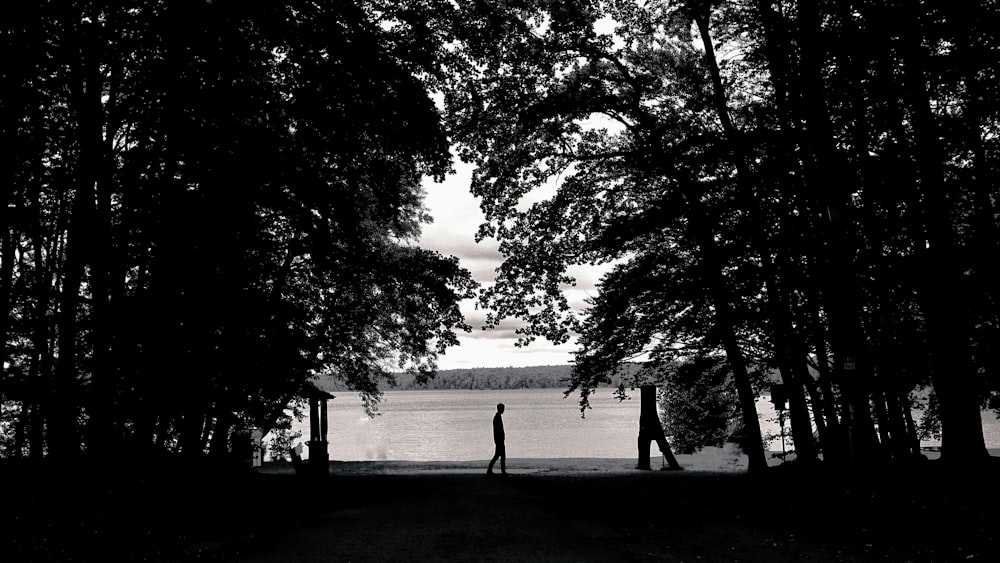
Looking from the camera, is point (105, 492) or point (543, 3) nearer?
point (105, 492)

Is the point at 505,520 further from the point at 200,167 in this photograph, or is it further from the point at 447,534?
the point at 200,167

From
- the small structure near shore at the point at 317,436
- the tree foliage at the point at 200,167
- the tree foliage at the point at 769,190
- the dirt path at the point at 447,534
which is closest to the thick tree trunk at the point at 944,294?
the tree foliage at the point at 769,190

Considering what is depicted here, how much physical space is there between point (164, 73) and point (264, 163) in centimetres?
223

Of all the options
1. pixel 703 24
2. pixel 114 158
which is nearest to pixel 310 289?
pixel 114 158

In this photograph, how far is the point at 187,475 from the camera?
12.6 metres

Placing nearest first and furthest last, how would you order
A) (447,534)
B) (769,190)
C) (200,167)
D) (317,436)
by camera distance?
(447,534)
(200,167)
(769,190)
(317,436)

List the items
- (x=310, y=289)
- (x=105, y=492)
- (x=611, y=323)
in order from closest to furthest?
(x=105, y=492) → (x=611, y=323) → (x=310, y=289)

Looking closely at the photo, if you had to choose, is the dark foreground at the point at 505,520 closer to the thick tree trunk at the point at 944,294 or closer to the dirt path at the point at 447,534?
the dirt path at the point at 447,534

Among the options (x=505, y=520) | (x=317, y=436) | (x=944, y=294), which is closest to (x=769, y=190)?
(x=944, y=294)

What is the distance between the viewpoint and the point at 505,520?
384 inches

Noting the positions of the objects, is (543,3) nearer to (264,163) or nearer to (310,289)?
(264,163)

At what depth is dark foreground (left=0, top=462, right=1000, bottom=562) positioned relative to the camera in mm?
7398

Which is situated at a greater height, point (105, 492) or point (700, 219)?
point (700, 219)

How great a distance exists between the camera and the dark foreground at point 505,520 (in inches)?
291
